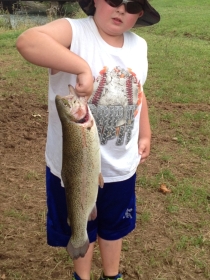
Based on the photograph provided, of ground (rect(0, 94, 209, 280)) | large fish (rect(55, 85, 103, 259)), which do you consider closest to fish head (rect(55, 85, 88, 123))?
large fish (rect(55, 85, 103, 259))

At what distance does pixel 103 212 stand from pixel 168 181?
1.84 m

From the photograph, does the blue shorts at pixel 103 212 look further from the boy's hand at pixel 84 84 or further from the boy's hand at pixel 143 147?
the boy's hand at pixel 84 84

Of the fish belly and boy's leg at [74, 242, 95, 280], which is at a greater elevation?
the fish belly

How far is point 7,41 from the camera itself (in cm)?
1088

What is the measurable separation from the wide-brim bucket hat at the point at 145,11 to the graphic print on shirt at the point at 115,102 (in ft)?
1.15

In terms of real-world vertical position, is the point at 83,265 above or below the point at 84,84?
below

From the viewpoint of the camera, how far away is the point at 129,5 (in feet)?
6.72

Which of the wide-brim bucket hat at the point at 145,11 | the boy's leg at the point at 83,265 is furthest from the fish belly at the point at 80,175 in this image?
the wide-brim bucket hat at the point at 145,11

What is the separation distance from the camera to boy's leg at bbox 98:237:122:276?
8.20 ft

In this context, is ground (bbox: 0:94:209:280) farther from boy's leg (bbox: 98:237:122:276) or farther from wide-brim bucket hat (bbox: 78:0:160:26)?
wide-brim bucket hat (bbox: 78:0:160:26)

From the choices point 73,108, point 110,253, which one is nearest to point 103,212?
point 110,253

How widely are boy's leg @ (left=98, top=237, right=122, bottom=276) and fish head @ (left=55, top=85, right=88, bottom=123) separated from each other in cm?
100

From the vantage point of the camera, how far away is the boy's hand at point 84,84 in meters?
1.74

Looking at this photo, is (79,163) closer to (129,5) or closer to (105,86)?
(105,86)
